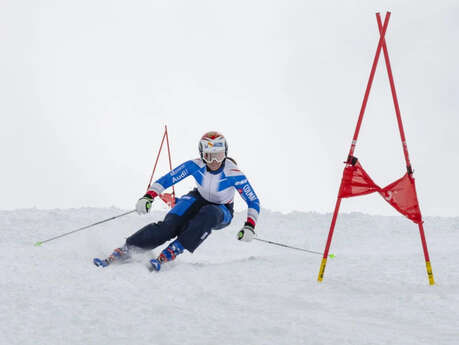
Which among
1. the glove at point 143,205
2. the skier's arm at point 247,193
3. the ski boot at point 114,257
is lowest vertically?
the ski boot at point 114,257

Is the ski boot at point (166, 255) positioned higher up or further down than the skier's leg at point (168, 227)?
further down

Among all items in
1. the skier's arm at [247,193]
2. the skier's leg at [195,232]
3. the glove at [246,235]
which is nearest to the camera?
the skier's leg at [195,232]

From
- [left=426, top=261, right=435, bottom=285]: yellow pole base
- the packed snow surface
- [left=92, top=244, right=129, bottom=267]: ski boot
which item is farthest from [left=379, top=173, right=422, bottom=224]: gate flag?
[left=92, top=244, right=129, bottom=267]: ski boot

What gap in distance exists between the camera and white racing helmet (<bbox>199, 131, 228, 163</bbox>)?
566cm

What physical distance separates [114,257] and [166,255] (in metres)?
0.55

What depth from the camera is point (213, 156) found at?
5.71 m

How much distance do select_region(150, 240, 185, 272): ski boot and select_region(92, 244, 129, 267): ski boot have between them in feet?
1.40

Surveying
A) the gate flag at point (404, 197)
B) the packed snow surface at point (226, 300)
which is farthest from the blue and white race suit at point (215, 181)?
the gate flag at point (404, 197)

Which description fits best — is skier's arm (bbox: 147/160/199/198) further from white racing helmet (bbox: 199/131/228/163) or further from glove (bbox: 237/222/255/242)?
glove (bbox: 237/222/255/242)

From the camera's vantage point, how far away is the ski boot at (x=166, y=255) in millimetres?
4828

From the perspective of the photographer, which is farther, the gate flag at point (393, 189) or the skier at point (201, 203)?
the skier at point (201, 203)

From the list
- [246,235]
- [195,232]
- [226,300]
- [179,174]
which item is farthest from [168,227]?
[226,300]

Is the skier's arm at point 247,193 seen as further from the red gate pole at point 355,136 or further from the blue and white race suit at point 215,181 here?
the red gate pole at point 355,136

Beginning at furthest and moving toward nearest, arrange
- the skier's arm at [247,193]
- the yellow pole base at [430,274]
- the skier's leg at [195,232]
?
the skier's arm at [247,193] → the skier's leg at [195,232] → the yellow pole base at [430,274]
